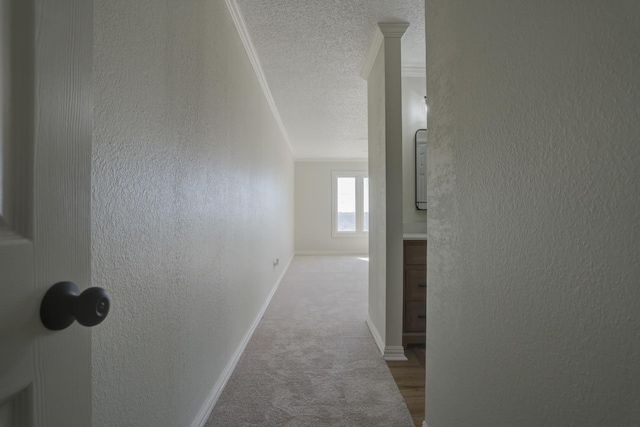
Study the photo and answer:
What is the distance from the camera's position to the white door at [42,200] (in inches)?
13.8

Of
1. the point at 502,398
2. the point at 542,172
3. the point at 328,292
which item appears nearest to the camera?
the point at 542,172

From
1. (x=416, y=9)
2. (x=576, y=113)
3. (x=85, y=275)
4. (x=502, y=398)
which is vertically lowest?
(x=502, y=398)

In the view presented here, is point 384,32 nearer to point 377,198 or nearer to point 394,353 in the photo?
point 377,198

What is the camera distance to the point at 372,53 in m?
2.71

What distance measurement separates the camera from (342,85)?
11.5 feet

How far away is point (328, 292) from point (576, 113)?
3.89 m

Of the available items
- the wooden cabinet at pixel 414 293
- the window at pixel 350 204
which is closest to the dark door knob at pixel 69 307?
the wooden cabinet at pixel 414 293

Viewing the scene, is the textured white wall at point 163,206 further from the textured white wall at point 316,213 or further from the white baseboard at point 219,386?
the textured white wall at point 316,213

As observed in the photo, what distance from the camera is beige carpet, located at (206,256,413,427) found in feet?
5.34

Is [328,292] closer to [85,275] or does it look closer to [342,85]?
[342,85]

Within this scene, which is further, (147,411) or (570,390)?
(147,411)

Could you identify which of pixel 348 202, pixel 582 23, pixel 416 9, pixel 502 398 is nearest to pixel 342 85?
pixel 416 9

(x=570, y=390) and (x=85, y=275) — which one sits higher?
(x=85, y=275)

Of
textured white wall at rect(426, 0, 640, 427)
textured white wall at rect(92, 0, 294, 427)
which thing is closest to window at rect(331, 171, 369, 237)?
textured white wall at rect(92, 0, 294, 427)
